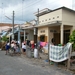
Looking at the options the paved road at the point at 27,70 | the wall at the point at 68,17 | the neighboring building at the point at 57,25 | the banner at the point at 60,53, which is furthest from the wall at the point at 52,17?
the paved road at the point at 27,70

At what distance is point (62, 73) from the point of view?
927 cm

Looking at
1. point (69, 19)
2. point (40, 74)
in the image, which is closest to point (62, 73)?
point (40, 74)

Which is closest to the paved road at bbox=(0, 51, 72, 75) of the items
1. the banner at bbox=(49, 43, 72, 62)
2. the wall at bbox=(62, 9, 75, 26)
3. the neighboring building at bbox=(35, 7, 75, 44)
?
the banner at bbox=(49, 43, 72, 62)

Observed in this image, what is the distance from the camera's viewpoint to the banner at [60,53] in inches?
435

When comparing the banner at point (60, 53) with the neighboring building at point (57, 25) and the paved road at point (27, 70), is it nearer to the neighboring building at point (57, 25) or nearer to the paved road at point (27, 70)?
the paved road at point (27, 70)

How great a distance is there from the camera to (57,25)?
67.6 ft

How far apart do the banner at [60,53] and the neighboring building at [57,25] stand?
24.5ft

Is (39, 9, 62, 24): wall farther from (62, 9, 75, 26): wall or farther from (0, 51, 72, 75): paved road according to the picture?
(0, 51, 72, 75): paved road

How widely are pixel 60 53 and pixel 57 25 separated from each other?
963 centimetres

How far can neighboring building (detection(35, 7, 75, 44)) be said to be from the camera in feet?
64.4

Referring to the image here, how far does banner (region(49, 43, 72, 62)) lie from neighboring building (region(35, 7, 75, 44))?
747cm

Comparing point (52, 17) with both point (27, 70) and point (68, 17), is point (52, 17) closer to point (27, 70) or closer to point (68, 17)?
point (68, 17)

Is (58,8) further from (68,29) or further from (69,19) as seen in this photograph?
(68,29)

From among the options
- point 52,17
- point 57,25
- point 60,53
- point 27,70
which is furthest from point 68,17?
point 27,70
